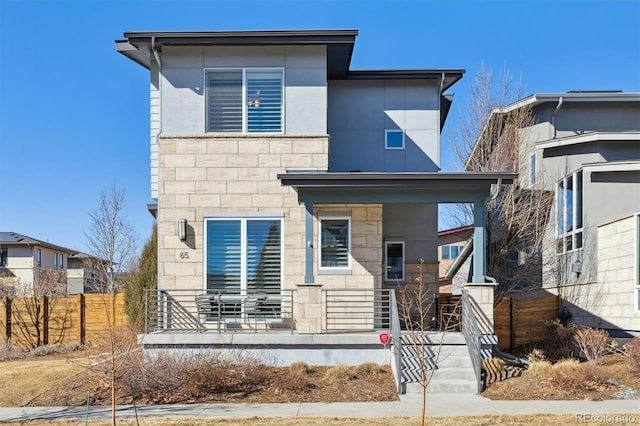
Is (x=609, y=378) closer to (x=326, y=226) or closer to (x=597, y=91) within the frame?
(x=326, y=226)

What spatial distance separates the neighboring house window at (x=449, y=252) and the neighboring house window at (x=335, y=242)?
21.9 meters

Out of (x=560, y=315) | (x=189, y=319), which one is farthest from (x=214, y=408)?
(x=560, y=315)

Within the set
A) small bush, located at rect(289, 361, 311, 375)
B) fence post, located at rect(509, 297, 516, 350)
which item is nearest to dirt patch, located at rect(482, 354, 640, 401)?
small bush, located at rect(289, 361, 311, 375)

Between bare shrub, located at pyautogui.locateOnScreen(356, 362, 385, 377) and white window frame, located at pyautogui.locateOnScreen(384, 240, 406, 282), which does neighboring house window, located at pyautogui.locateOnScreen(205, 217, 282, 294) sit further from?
white window frame, located at pyautogui.locateOnScreen(384, 240, 406, 282)

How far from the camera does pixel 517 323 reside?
53.2 feet

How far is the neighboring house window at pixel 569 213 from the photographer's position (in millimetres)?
17531

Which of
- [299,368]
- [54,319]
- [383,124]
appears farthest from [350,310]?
[54,319]

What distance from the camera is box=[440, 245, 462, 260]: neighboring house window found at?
35.3 m

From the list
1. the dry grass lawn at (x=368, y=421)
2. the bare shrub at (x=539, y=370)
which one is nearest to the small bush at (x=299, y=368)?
the dry grass lawn at (x=368, y=421)

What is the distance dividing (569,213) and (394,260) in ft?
18.7

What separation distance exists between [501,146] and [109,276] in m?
19.0

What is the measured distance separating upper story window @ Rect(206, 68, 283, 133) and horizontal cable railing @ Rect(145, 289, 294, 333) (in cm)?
400

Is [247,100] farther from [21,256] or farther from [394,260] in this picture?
[21,256]

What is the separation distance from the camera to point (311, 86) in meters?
14.7
